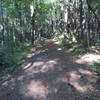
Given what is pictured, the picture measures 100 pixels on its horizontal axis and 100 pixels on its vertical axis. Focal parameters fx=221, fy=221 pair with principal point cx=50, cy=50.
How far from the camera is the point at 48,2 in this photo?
32.9m

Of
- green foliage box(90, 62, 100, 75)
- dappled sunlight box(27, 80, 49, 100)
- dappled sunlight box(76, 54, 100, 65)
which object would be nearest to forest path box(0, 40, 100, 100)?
dappled sunlight box(27, 80, 49, 100)

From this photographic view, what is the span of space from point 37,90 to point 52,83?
0.72 m

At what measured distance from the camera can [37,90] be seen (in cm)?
825

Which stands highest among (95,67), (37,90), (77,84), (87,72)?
(95,67)

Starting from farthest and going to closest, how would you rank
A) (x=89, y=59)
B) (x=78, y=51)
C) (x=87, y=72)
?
(x=78, y=51) < (x=89, y=59) < (x=87, y=72)

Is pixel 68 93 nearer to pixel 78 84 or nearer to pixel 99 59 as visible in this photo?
pixel 78 84

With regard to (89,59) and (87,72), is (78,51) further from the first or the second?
(87,72)

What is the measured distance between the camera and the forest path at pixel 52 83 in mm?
7766

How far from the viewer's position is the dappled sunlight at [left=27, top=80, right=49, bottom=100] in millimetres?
7844

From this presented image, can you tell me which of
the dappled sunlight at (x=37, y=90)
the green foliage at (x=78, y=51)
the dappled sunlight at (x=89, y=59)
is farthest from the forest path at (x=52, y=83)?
the green foliage at (x=78, y=51)

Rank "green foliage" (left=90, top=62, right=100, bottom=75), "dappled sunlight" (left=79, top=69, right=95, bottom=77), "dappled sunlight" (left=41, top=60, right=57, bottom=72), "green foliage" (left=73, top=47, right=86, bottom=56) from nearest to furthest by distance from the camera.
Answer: "dappled sunlight" (left=79, top=69, right=95, bottom=77) < "green foliage" (left=90, top=62, right=100, bottom=75) < "dappled sunlight" (left=41, top=60, right=57, bottom=72) < "green foliage" (left=73, top=47, right=86, bottom=56)

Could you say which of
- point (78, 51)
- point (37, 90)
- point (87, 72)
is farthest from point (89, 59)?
point (37, 90)

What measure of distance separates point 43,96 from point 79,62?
382cm

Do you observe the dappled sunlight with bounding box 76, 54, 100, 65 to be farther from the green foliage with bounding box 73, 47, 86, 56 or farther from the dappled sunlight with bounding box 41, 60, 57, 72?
the dappled sunlight with bounding box 41, 60, 57, 72
